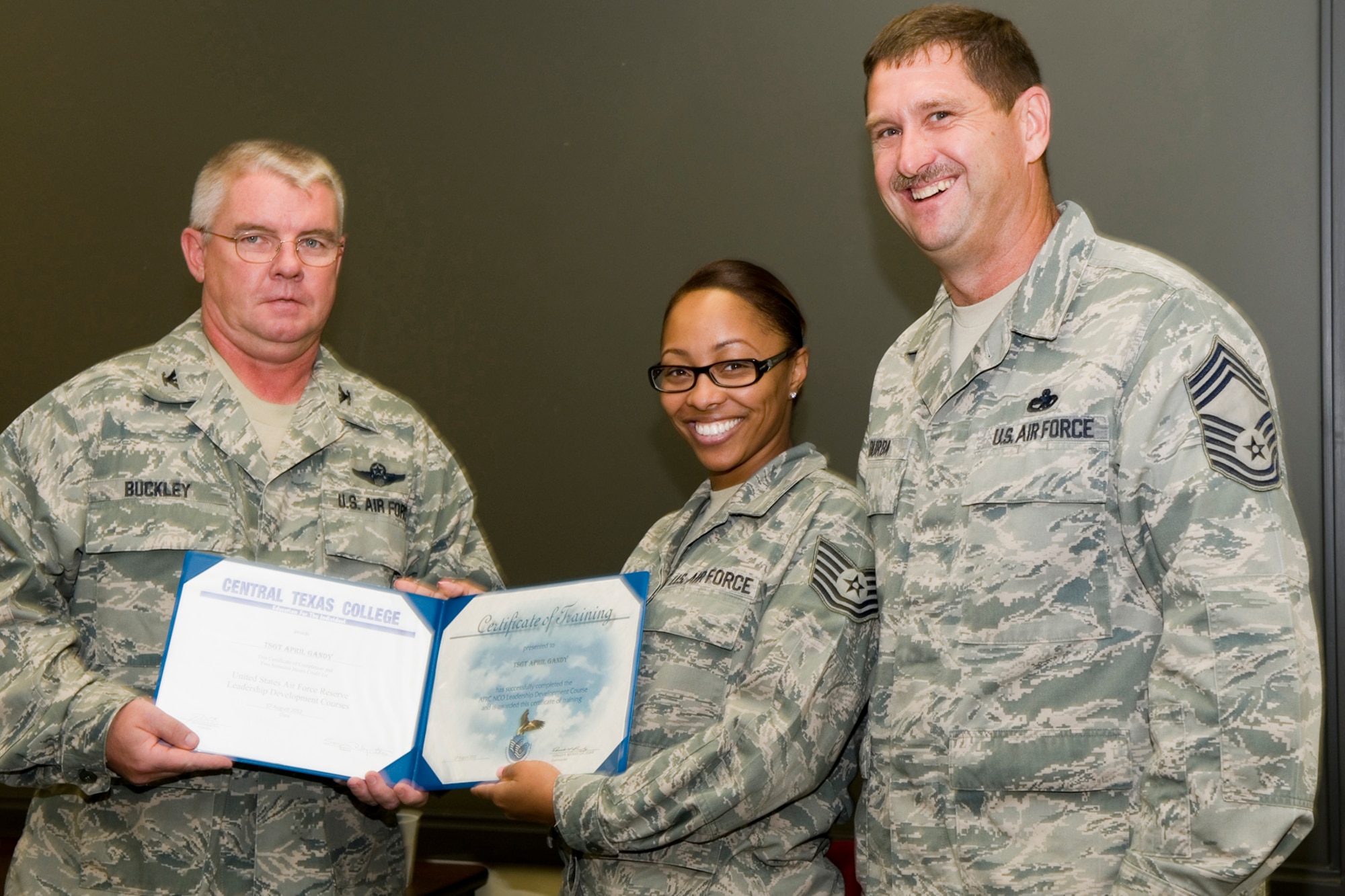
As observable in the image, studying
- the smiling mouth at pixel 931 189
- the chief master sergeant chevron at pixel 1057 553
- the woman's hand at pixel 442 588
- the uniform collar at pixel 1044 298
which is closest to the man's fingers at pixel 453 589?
the woman's hand at pixel 442 588

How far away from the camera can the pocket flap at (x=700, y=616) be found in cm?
187

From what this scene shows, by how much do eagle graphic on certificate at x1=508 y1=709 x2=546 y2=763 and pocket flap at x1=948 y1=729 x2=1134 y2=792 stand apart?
Answer: 72 cm

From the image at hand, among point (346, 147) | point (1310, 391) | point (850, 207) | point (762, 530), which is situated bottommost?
point (762, 530)

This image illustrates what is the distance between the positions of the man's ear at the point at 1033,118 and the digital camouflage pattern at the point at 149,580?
1.29m

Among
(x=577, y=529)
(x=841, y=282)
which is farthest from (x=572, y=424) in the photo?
(x=841, y=282)

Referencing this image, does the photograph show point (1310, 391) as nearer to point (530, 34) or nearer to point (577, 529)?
point (577, 529)

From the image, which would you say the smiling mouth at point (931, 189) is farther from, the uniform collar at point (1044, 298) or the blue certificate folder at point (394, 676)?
the blue certificate folder at point (394, 676)

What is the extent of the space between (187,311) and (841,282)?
2244 mm

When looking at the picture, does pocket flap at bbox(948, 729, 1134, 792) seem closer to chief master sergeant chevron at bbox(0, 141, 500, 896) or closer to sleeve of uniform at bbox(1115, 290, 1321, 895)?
sleeve of uniform at bbox(1115, 290, 1321, 895)

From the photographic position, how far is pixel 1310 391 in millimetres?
3160

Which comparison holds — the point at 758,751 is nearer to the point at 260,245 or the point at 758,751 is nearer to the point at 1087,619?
the point at 1087,619

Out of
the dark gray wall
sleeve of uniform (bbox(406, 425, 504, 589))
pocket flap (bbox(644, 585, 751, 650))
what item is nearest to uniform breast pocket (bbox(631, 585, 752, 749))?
pocket flap (bbox(644, 585, 751, 650))

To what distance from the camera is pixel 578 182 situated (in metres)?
3.80

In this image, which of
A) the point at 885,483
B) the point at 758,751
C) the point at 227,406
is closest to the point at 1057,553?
the point at 885,483
